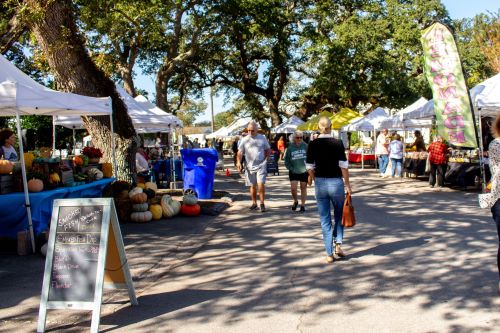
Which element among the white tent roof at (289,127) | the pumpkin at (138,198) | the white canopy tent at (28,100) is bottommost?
the pumpkin at (138,198)

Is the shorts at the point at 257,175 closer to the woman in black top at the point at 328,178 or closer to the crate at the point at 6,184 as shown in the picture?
the woman in black top at the point at 328,178

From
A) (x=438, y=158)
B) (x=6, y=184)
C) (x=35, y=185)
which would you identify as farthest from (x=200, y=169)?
(x=438, y=158)

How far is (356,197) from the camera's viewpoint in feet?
45.6

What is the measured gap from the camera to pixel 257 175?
11.3 meters

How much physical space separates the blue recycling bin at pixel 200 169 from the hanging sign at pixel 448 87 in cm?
575

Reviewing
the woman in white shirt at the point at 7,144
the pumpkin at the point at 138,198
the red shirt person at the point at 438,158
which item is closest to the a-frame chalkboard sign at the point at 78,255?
the woman in white shirt at the point at 7,144

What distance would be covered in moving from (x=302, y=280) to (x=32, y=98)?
475 centimetres

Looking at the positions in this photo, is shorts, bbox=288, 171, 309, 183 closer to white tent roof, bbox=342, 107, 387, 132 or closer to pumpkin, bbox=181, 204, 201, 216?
pumpkin, bbox=181, 204, 201, 216

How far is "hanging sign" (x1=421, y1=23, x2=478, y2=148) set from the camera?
12609mm

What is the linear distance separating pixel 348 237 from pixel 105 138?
23.1 feet

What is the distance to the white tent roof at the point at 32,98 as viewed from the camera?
7.46 meters

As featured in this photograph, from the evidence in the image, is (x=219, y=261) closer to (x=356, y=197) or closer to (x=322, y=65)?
(x=356, y=197)

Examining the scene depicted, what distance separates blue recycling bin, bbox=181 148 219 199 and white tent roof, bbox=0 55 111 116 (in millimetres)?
3715

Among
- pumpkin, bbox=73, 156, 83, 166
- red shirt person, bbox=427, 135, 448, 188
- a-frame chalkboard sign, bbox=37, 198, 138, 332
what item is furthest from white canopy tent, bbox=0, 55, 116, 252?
red shirt person, bbox=427, 135, 448, 188
